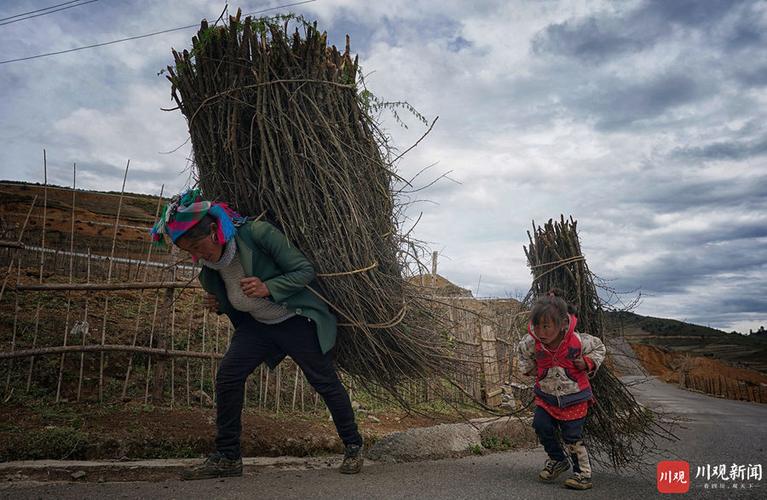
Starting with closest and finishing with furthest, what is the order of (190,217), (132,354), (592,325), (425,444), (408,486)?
(190,217), (408,486), (592,325), (425,444), (132,354)

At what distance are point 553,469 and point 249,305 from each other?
A: 75.7 inches

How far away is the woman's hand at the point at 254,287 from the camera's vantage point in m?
2.88

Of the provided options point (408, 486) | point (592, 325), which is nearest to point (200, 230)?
point (408, 486)

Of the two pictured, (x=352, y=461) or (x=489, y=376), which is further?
(x=489, y=376)

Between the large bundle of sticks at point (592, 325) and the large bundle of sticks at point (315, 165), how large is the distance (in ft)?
3.28

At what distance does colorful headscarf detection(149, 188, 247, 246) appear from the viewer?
9.16ft

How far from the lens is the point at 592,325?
3.71 m

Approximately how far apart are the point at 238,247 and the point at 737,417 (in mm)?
8431

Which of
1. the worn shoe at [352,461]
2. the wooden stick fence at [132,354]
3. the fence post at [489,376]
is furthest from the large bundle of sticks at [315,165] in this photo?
the fence post at [489,376]

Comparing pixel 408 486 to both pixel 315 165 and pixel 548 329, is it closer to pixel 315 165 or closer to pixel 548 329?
pixel 548 329

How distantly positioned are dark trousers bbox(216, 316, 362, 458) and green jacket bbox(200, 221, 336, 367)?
0.10 meters

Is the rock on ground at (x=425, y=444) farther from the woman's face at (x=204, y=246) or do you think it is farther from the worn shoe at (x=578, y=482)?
the woman's face at (x=204, y=246)

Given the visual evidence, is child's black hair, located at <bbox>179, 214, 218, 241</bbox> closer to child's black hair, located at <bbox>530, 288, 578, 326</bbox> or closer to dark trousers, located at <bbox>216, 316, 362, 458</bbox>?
dark trousers, located at <bbox>216, 316, 362, 458</bbox>

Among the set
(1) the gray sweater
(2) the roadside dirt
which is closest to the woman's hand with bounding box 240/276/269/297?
(1) the gray sweater
